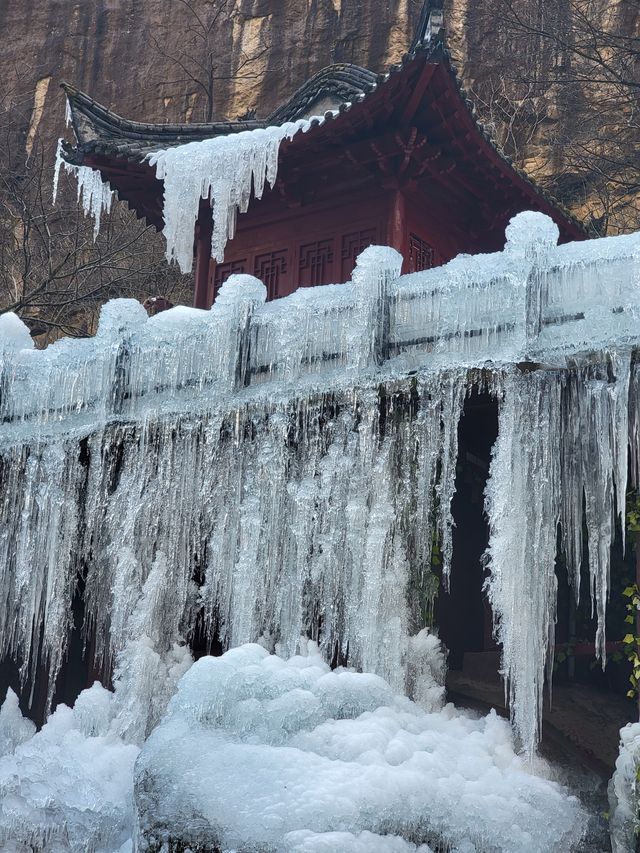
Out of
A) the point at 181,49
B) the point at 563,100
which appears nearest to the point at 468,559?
the point at 563,100

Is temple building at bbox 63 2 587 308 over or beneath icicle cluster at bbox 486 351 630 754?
over

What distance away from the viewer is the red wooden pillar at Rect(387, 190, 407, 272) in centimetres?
1153

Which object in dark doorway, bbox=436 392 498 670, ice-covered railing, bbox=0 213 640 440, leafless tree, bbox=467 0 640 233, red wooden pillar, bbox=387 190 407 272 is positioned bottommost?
dark doorway, bbox=436 392 498 670

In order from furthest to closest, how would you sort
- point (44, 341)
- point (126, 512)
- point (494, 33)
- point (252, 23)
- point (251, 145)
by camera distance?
point (252, 23) → point (44, 341) → point (494, 33) → point (251, 145) → point (126, 512)

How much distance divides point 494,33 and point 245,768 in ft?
59.3

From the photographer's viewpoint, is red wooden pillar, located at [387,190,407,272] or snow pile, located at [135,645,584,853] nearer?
snow pile, located at [135,645,584,853]

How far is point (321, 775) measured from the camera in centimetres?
738

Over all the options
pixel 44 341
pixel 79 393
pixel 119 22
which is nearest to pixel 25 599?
pixel 79 393

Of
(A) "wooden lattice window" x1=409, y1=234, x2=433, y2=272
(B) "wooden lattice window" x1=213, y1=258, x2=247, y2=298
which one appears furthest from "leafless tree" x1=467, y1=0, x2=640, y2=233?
(B) "wooden lattice window" x1=213, y1=258, x2=247, y2=298

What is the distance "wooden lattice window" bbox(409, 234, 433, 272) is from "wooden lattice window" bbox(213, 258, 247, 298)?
1937 mm

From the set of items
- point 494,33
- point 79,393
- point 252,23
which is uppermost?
point 252,23

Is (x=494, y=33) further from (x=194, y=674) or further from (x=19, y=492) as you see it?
(x=194, y=674)

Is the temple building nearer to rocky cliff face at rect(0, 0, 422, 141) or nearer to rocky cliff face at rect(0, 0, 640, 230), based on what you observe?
rocky cliff face at rect(0, 0, 640, 230)

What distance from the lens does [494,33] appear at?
22.0 meters
